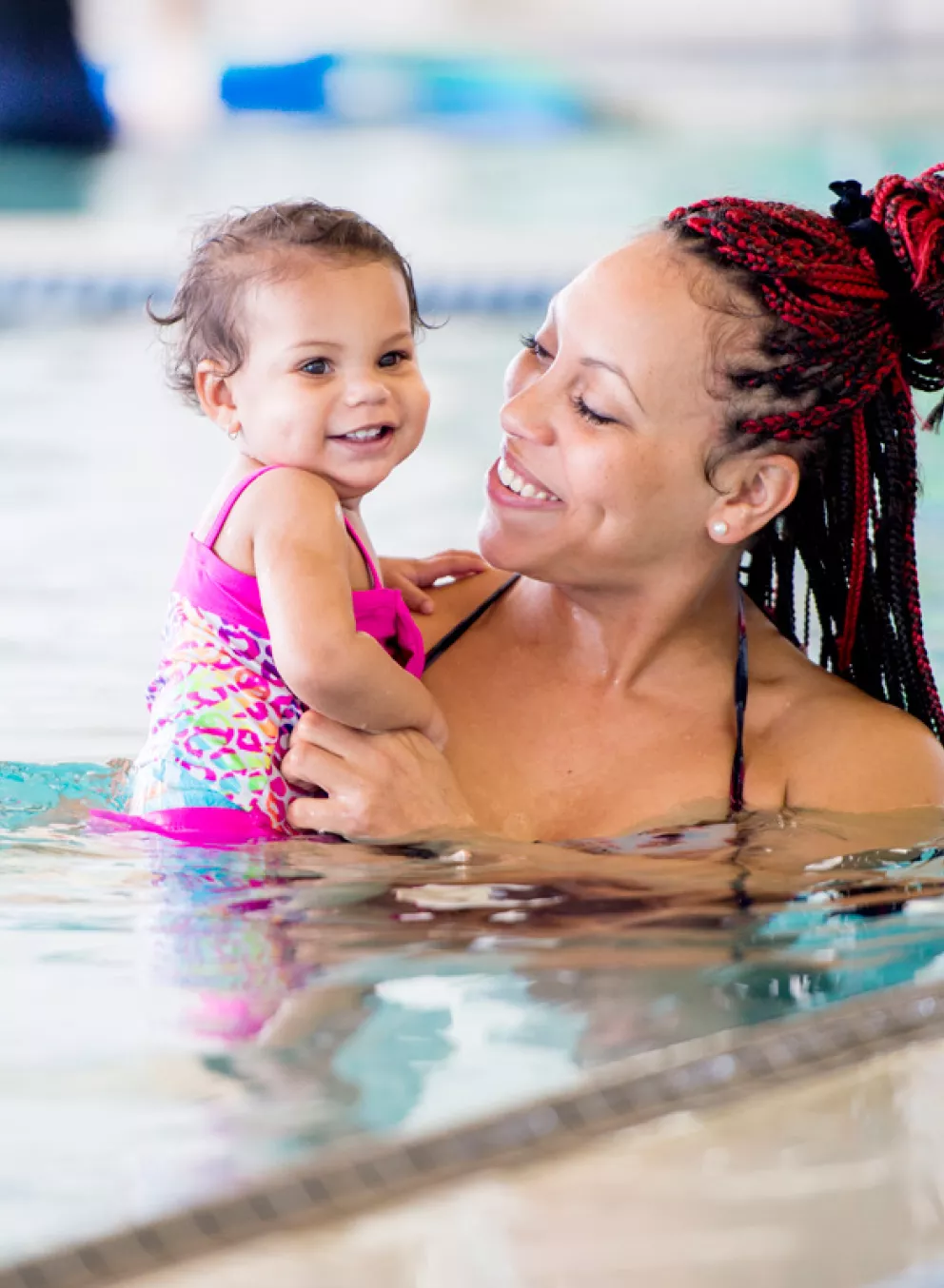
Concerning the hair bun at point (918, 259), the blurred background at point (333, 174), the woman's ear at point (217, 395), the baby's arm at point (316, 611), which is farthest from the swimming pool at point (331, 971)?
the blurred background at point (333, 174)

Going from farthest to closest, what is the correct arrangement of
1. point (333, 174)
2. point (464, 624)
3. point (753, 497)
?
point (333, 174) < point (464, 624) < point (753, 497)

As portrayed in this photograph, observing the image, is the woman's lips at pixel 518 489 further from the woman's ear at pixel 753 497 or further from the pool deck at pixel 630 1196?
the pool deck at pixel 630 1196

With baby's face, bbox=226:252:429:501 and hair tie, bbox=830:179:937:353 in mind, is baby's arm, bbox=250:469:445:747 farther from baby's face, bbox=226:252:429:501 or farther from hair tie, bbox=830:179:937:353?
hair tie, bbox=830:179:937:353

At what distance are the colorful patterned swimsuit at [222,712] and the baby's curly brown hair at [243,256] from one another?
0.22 meters

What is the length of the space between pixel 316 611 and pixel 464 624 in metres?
0.59

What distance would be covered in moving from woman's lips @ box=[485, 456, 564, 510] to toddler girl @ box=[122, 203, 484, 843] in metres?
0.15

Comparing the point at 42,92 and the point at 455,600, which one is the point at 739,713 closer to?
the point at 455,600

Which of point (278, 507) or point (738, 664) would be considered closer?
point (278, 507)

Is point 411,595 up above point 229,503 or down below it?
below

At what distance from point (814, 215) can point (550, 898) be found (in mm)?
1113

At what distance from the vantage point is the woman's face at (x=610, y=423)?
8.33 feet

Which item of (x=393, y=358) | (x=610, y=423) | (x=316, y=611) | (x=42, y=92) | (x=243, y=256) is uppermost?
(x=42, y=92)

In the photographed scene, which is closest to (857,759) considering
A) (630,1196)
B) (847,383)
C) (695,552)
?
(695,552)

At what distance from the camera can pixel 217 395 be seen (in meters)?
2.57
